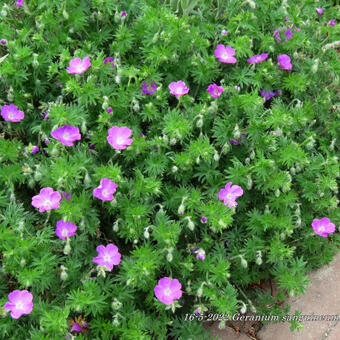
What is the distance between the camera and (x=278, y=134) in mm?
2627

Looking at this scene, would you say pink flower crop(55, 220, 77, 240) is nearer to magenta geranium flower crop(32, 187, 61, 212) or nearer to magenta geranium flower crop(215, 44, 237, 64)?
magenta geranium flower crop(32, 187, 61, 212)

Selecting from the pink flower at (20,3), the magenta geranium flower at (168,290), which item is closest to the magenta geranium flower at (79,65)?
the pink flower at (20,3)

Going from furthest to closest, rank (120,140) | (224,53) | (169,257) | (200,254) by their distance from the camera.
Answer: (224,53) → (120,140) → (200,254) → (169,257)

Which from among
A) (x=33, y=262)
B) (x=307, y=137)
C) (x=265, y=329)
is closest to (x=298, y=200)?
(x=307, y=137)

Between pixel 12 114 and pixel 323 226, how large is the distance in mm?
2198

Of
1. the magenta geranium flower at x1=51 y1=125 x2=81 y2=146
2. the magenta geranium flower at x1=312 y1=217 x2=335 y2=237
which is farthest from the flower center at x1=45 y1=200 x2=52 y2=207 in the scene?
the magenta geranium flower at x1=312 y1=217 x2=335 y2=237

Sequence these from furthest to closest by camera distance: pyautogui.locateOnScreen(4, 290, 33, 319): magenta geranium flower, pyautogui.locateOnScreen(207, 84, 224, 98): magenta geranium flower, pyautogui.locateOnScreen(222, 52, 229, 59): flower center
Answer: pyautogui.locateOnScreen(222, 52, 229, 59): flower center < pyautogui.locateOnScreen(207, 84, 224, 98): magenta geranium flower < pyautogui.locateOnScreen(4, 290, 33, 319): magenta geranium flower

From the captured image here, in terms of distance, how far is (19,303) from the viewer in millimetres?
2145

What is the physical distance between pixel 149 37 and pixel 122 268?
5.10 ft

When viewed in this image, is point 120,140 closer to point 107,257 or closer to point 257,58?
point 107,257

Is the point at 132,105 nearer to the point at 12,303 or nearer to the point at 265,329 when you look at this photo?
the point at 12,303

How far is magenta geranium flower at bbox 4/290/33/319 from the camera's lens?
211 centimetres

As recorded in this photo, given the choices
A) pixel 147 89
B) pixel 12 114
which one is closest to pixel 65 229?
pixel 12 114

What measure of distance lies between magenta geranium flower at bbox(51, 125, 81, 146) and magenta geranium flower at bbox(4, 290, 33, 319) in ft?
2.82
